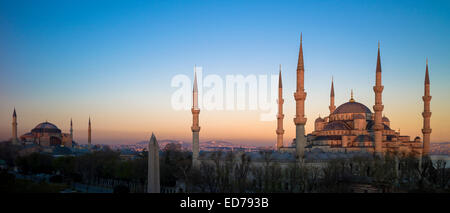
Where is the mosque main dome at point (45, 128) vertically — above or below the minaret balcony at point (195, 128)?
below

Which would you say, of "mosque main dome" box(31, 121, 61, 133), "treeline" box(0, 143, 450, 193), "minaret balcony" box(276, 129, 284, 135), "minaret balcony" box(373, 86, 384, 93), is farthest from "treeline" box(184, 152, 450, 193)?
"mosque main dome" box(31, 121, 61, 133)

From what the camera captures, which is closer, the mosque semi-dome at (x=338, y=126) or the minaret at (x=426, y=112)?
the minaret at (x=426, y=112)

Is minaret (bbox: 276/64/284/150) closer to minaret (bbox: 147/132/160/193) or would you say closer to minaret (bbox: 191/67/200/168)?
minaret (bbox: 191/67/200/168)

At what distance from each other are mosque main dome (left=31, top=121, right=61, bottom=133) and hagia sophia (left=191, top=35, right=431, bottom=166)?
6092 centimetres

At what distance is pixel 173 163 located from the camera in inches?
1543

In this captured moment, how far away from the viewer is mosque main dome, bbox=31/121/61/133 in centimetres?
8544

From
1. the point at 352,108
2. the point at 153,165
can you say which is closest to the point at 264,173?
the point at 153,165

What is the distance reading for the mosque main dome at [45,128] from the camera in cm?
8544

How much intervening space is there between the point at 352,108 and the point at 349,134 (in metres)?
5.00

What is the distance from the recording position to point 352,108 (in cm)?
4700

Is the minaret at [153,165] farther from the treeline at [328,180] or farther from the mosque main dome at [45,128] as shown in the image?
the mosque main dome at [45,128]

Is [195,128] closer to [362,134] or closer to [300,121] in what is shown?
[300,121]

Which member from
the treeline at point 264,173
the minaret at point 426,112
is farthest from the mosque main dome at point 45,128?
the minaret at point 426,112

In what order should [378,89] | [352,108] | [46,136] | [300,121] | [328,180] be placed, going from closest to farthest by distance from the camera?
1. [328,180]
2. [300,121]
3. [378,89]
4. [352,108]
5. [46,136]
